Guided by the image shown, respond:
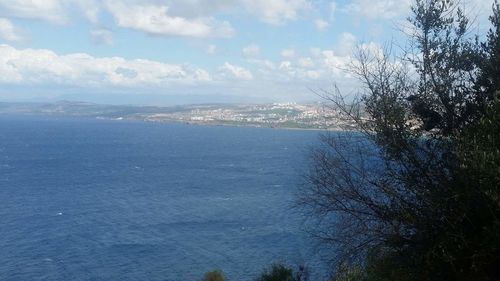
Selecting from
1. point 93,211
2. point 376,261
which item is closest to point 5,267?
point 93,211

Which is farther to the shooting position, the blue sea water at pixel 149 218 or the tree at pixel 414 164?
the blue sea water at pixel 149 218

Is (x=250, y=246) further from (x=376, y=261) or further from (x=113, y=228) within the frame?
(x=376, y=261)

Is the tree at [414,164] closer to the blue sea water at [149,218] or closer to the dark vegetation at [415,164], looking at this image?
the dark vegetation at [415,164]

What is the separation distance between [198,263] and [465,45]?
106 ft

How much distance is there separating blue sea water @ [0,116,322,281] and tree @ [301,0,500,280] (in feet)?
10.3

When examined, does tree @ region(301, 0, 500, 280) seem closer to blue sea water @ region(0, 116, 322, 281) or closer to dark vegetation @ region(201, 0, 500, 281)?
dark vegetation @ region(201, 0, 500, 281)

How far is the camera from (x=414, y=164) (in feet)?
28.8

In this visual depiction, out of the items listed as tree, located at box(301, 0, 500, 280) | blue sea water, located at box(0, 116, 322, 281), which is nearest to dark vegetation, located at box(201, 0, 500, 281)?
tree, located at box(301, 0, 500, 280)

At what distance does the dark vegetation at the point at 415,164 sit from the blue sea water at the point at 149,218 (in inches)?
122

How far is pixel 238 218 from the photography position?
49.8m

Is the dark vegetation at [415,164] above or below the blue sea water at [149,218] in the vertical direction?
above

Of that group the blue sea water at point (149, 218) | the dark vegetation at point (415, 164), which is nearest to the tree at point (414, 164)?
the dark vegetation at point (415, 164)

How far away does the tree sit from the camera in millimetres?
7648

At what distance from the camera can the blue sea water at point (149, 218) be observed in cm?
3788
